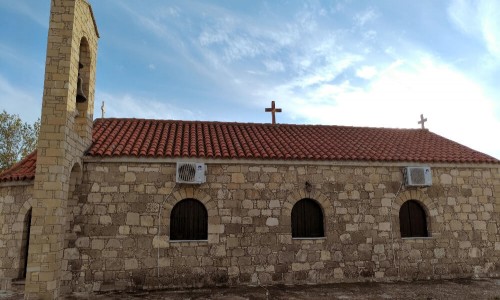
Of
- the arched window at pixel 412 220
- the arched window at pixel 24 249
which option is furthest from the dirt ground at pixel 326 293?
the arched window at pixel 412 220

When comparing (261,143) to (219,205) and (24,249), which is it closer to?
(219,205)

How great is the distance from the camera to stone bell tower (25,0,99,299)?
571cm

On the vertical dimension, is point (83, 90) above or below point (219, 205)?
above

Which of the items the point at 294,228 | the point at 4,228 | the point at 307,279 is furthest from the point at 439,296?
the point at 4,228

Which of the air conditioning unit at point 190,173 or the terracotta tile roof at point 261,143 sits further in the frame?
the terracotta tile roof at point 261,143

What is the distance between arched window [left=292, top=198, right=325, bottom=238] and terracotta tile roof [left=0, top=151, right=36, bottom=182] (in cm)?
627

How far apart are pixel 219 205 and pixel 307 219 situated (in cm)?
226

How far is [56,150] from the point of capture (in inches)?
239

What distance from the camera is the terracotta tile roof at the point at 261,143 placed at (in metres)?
7.96

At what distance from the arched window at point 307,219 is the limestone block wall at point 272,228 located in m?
0.21

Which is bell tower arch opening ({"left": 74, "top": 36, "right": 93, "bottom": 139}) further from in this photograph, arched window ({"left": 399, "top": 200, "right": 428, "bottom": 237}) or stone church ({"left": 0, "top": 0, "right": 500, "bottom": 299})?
arched window ({"left": 399, "top": 200, "right": 428, "bottom": 237})

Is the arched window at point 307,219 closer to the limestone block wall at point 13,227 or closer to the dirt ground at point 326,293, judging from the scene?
the dirt ground at point 326,293

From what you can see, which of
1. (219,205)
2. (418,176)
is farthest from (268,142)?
(418,176)

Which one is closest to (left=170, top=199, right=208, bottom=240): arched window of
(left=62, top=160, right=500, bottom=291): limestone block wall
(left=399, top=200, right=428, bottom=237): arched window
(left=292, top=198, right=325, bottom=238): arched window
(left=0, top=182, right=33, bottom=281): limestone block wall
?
(left=62, top=160, right=500, bottom=291): limestone block wall
